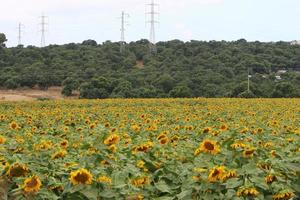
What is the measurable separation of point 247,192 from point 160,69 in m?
50.2

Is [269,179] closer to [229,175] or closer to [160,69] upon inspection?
[229,175]

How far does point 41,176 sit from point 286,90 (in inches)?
1444

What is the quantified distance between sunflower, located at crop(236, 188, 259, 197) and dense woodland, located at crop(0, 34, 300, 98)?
35.0 meters

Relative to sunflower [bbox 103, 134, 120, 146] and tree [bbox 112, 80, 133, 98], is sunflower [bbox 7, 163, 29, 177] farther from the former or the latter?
tree [bbox 112, 80, 133, 98]

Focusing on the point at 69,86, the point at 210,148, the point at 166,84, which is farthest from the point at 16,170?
the point at 69,86

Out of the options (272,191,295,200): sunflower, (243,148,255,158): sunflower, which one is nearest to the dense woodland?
(243,148,255,158): sunflower

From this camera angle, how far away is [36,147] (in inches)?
197

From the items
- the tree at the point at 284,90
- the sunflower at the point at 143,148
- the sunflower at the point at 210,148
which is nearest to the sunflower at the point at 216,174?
the sunflower at the point at 210,148

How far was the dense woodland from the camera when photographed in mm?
41469

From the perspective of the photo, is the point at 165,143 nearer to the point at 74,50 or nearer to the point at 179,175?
the point at 179,175

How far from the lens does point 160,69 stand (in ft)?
175

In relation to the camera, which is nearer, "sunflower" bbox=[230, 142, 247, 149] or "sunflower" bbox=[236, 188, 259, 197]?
"sunflower" bbox=[236, 188, 259, 197]

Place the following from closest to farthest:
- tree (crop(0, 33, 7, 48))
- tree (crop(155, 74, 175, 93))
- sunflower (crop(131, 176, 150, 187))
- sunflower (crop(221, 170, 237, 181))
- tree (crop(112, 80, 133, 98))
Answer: sunflower (crop(221, 170, 237, 181)) → sunflower (crop(131, 176, 150, 187)) → tree (crop(112, 80, 133, 98)) → tree (crop(155, 74, 175, 93)) → tree (crop(0, 33, 7, 48))

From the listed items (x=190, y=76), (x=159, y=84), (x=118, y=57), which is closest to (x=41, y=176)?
(x=159, y=84)
